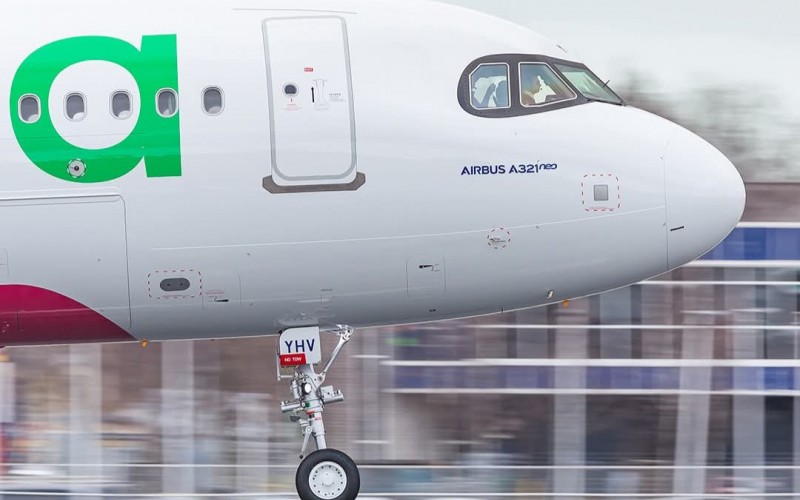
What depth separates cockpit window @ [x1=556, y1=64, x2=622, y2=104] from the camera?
48.2 feet

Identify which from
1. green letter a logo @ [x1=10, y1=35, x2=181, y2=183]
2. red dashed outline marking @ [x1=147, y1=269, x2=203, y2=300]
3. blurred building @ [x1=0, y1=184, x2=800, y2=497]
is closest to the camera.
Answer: green letter a logo @ [x1=10, y1=35, x2=181, y2=183]

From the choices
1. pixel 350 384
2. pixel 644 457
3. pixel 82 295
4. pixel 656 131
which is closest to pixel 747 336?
pixel 644 457

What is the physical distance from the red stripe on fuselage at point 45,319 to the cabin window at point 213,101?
8.14 ft

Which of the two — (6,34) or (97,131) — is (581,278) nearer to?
(97,131)

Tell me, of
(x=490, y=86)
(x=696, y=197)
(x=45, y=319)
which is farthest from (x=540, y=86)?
(x=45, y=319)

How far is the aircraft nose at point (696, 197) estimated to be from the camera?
14.0 m

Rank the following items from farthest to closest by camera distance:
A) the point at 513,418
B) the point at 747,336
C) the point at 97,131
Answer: the point at 513,418
the point at 747,336
the point at 97,131

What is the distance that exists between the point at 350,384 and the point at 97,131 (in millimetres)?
24976

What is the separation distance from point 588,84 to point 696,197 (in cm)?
182

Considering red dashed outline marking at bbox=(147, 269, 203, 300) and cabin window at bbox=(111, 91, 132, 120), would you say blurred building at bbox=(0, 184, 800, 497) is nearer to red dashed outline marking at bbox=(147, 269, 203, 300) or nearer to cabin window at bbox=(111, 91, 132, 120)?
red dashed outline marking at bbox=(147, 269, 203, 300)

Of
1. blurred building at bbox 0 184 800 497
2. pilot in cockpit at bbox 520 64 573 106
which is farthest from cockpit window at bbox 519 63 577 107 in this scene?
blurred building at bbox 0 184 800 497

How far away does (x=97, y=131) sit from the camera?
13727 mm

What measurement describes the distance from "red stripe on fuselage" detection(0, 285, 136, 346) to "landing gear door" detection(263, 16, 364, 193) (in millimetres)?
2439

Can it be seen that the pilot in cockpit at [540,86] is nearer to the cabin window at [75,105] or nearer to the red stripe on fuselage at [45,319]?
the cabin window at [75,105]
